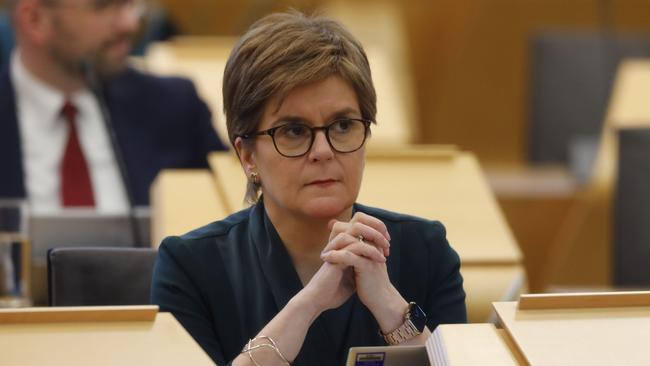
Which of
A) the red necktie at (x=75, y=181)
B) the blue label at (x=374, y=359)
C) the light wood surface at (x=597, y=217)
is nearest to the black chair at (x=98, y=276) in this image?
the blue label at (x=374, y=359)

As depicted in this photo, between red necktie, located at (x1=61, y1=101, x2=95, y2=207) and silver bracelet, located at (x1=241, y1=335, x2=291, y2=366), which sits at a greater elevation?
silver bracelet, located at (x1=241, y1=335, x2=291, y2=366)

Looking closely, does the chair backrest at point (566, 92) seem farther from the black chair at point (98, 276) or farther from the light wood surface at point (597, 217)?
the black chair at point (98, 276)

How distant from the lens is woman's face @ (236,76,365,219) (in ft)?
4.32

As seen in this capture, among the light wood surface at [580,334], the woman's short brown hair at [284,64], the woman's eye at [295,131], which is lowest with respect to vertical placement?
the light wood surface at [580,334]

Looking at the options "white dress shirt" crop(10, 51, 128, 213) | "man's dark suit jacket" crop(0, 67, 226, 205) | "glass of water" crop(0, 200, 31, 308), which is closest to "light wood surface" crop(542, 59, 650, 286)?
"man's dark suit jacket" crop(0, 67, 226, 205)

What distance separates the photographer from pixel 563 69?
12.9ft

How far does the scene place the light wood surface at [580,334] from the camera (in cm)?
114

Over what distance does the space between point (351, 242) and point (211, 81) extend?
6.21 ft

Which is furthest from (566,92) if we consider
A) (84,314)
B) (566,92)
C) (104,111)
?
(84,314)

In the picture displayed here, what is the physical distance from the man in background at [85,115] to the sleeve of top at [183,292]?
120 cm

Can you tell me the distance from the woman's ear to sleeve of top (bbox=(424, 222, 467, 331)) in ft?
0.66

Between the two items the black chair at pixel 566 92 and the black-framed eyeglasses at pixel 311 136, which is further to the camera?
the black chair at pixel 566 92

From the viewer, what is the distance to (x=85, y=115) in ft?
9.04

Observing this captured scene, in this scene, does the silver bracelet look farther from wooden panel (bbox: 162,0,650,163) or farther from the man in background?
wooden panel (bbox: 162,0,650,163)
